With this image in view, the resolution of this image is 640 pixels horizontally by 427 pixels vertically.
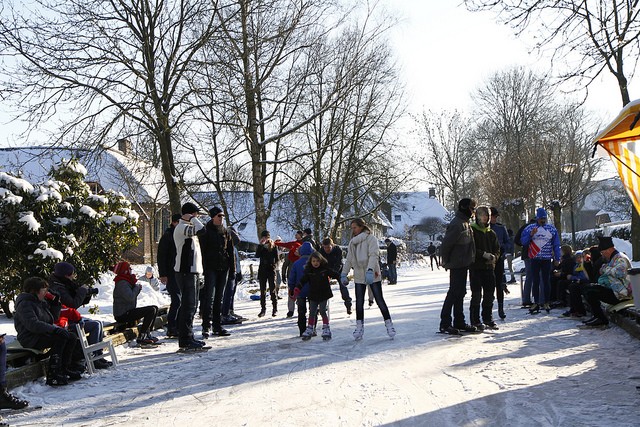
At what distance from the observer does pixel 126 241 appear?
1386cm

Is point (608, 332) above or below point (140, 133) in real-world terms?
below

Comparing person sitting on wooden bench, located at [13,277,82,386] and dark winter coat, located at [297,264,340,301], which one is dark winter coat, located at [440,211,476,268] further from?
person sitting on wooden bench, located at [13,277,82,386]

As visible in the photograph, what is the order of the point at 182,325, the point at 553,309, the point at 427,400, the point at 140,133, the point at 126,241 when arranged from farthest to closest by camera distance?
1. the point at 140,133
2. the point at 126,241
3. the point at 553,309
4. the point at 182,325
5. the point at 427,400

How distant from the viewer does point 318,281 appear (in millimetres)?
10406

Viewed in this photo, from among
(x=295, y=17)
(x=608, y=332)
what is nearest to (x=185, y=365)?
(x=608, y=332)

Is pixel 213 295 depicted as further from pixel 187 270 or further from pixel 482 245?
pixel 482 245

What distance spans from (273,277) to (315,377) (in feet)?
23.9

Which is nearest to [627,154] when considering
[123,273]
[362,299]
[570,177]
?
[362,299]

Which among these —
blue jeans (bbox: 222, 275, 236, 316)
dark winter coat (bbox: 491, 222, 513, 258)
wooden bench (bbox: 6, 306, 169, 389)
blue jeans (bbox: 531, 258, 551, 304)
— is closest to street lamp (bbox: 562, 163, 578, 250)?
dark winter coat (bbox: 491, 222, 513, 258)

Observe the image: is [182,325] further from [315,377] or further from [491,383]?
[491,383]

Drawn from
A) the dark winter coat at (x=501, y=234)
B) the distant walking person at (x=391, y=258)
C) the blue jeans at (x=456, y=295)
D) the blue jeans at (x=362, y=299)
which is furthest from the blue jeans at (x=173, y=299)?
the distant walking person at (x=391, y=258)

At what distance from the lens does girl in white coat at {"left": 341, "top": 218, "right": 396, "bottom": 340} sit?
9.84 m

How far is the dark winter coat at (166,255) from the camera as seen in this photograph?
10.0 m

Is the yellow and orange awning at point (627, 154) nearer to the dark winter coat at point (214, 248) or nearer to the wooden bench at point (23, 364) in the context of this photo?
the dark winter coat at point (214, 248)
